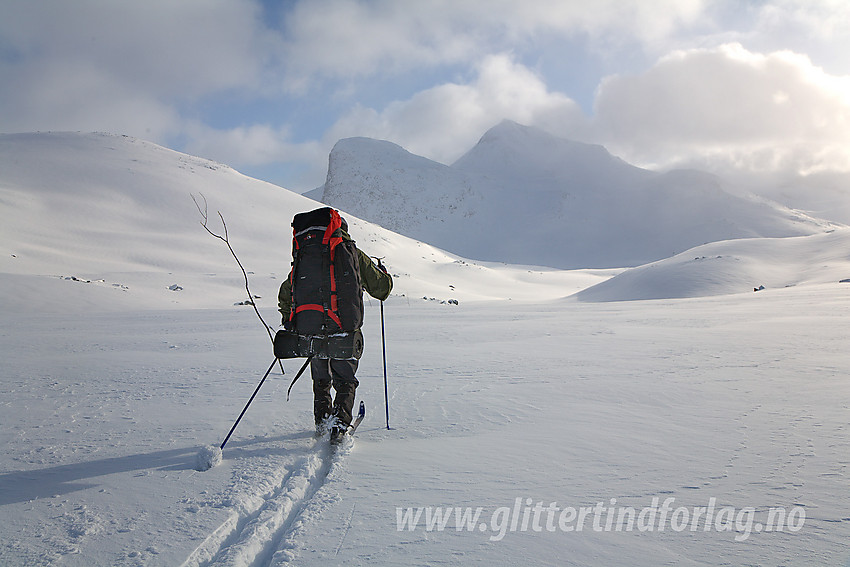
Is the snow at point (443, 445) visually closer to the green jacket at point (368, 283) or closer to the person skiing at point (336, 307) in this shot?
the person skiing at point (336, 307)

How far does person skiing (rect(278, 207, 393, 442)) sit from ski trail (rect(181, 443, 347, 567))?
0.71 metres

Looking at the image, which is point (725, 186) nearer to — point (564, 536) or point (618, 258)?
point (618, 258)

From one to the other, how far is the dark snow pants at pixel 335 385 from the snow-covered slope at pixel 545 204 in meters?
90.5

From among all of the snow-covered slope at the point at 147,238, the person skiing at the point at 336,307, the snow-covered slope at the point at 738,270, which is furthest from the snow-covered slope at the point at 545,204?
the person skiing at the point at 336,307

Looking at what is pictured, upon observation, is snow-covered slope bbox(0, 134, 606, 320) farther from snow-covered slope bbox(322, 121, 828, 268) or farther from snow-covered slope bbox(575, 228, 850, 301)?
snow-covered slope bbox(322, 121, 828, 268)

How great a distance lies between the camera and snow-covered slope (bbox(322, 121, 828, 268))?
96250 millimetres

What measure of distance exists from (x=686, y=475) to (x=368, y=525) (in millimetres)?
1986

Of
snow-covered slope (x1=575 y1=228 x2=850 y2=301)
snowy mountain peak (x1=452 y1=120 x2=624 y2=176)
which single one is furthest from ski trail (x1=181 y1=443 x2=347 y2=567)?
snowy mountain peak (x1=452 y1=120 x2=624 y2=176)

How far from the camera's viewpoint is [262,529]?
8.21ft

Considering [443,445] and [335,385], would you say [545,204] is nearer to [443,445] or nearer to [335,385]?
[335,385]

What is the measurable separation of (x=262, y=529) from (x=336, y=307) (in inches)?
69.2

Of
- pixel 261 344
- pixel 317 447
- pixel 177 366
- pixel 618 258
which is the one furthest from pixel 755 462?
pixel 618 258

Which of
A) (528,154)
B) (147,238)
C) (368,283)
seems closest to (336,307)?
(368,283)

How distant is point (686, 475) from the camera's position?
2.99 m
